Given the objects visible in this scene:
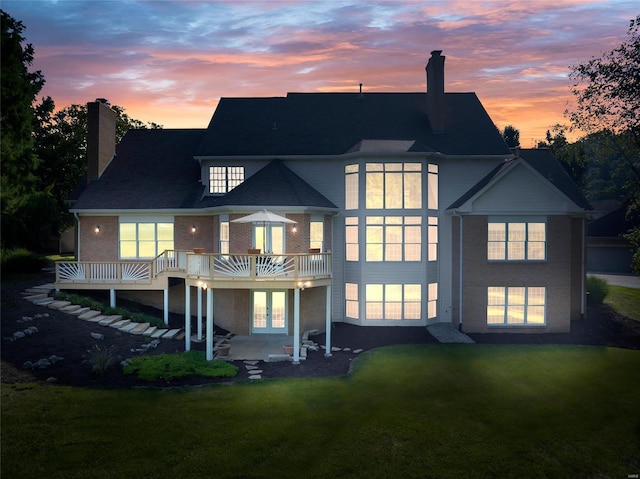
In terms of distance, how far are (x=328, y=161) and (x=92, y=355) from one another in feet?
48.3

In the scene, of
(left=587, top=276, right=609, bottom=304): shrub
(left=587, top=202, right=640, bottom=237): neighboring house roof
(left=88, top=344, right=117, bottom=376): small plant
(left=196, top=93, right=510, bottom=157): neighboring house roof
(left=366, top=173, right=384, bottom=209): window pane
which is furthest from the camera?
(left=587, top=202, right=640, bottom=237): neighboring house roof

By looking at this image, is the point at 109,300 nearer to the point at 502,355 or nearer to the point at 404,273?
the point at 404,273

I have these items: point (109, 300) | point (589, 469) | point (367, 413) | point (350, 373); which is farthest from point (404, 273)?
point (109, 300)

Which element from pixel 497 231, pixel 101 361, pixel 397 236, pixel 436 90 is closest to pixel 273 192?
pixel 397 236

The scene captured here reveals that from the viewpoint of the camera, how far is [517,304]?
22.7m

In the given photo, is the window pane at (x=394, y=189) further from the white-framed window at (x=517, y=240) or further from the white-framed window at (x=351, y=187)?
the white-framed window at (x=517, y=240)

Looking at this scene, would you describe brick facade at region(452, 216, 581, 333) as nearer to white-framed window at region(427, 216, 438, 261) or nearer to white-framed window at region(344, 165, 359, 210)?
white-framed window at region(427, 216, 438, 261)

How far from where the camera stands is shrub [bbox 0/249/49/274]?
2809cm

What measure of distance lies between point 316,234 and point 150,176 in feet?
35.8

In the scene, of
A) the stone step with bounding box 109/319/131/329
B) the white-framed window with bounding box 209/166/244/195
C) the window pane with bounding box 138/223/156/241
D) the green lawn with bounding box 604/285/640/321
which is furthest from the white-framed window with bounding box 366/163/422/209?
the green lawn with bounding box 604/285/640/321

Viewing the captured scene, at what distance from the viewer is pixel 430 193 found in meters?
23.7

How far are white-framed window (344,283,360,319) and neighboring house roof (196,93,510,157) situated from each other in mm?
7388

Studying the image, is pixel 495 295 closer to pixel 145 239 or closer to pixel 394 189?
pixel 394 189

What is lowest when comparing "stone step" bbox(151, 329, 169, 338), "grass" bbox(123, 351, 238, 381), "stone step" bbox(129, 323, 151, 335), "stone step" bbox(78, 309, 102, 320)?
"grass" bbox(123, 351, 238, 381)
